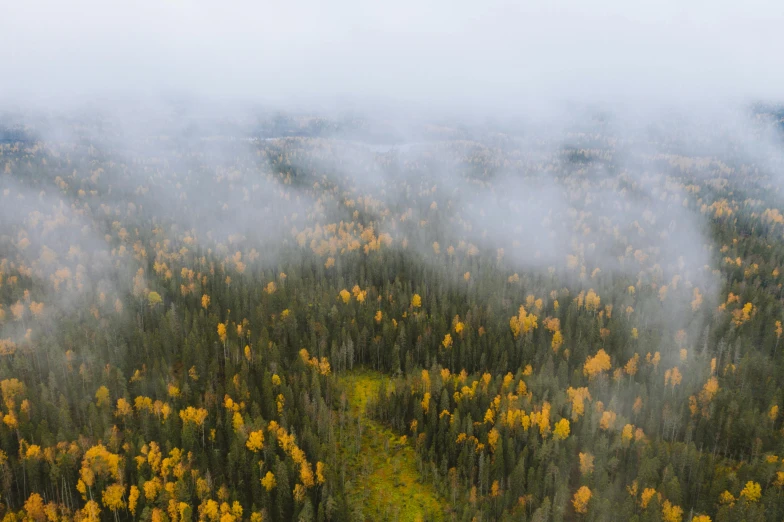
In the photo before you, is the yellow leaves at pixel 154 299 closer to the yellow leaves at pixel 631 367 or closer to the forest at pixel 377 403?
the forest at pixel 377 403

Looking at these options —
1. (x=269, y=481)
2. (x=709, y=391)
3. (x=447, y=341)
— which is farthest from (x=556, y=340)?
(x=269, y=481)

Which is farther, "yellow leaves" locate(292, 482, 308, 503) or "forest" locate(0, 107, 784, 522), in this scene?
"forest" locate(0, 107, 784, 522)

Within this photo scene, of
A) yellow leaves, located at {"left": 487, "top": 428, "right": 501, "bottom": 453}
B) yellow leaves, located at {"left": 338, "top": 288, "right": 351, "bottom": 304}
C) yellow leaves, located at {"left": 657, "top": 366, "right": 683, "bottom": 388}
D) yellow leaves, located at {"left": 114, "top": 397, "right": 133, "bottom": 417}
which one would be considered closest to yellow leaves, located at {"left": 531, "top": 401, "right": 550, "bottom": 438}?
yellow leaves, located at {"left": 487, "top": 428, "right": 501, "bottom": 453}

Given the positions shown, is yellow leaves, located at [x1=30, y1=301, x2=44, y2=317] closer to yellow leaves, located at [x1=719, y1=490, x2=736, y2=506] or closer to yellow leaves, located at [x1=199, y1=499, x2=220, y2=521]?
yellow leaves, located at [x1=199, y1=499, x2=220, y2=521]

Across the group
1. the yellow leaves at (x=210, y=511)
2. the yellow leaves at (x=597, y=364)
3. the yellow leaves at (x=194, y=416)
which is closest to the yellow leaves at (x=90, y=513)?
the yellow leaves at (x=210, y=511)

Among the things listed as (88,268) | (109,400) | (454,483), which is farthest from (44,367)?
(454,483)

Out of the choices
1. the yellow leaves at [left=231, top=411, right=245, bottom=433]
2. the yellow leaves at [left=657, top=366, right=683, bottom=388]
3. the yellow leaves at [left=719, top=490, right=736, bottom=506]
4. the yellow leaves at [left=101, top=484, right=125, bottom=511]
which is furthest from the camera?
the yellow leaves at [left=657, top=366, right=683, bottom=388]
